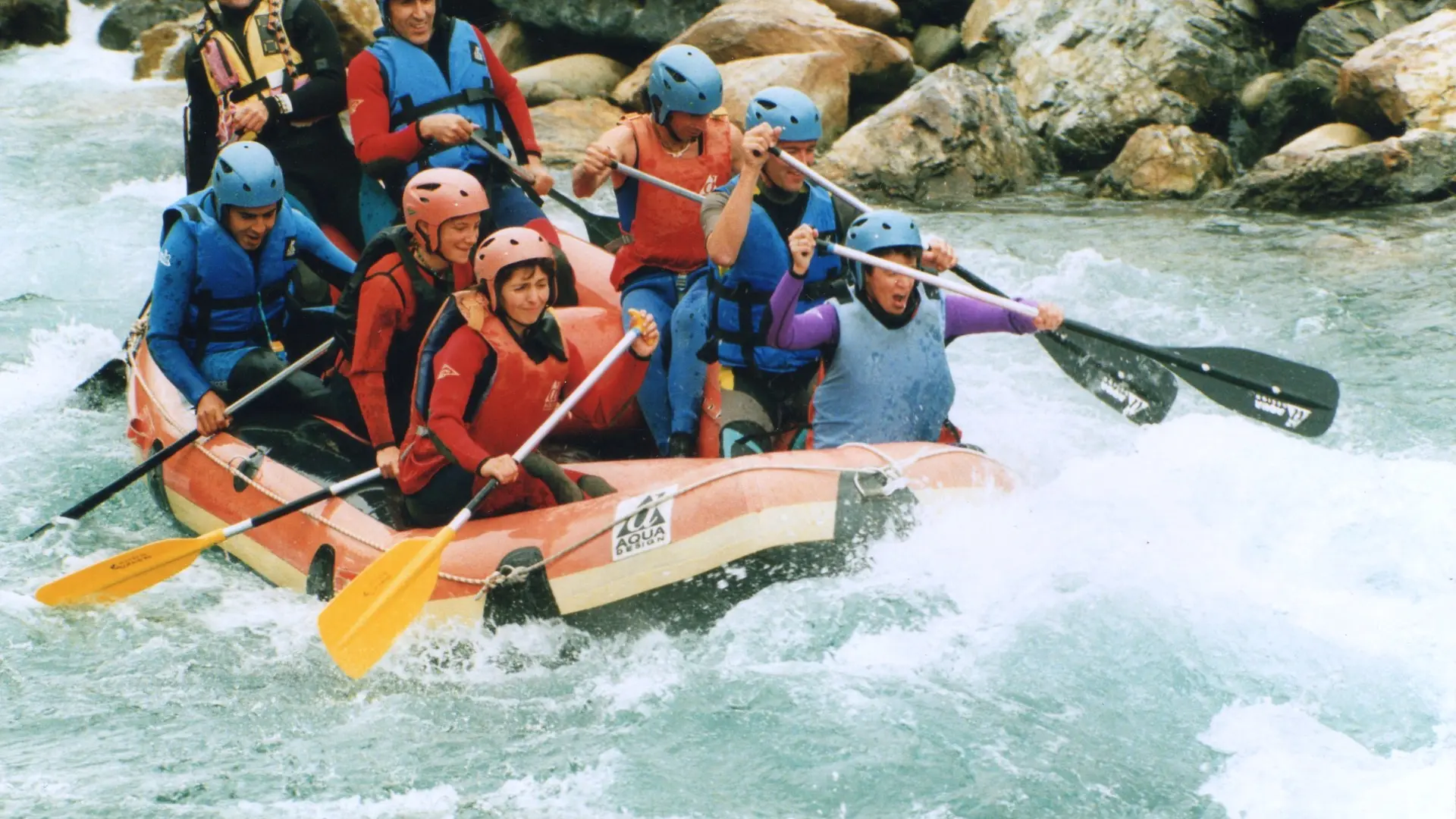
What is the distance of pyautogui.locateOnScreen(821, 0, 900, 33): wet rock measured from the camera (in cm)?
1303

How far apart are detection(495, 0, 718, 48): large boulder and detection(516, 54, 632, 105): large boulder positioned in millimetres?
263

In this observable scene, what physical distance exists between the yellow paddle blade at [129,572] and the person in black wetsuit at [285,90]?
1900mm

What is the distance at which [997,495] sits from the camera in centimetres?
502

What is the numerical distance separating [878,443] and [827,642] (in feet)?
2.21

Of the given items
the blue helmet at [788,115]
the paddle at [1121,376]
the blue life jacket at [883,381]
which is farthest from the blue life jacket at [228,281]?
the blue life jacket at [883,381]

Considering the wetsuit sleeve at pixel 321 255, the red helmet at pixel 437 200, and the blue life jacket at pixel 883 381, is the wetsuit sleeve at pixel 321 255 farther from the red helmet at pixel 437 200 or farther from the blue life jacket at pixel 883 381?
the blue life jacket at pixel 883 381

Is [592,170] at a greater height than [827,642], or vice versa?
[592,170]

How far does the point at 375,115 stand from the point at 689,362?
5.49 ft

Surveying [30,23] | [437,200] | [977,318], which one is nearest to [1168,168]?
[977,318]

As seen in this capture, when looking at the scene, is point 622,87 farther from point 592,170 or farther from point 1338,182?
point 592,170

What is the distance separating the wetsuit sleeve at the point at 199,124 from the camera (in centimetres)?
686

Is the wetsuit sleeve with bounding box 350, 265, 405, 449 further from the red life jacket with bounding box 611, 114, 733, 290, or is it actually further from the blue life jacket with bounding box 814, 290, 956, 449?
the blue life jacket with bounding box 814, 290, 956, 449

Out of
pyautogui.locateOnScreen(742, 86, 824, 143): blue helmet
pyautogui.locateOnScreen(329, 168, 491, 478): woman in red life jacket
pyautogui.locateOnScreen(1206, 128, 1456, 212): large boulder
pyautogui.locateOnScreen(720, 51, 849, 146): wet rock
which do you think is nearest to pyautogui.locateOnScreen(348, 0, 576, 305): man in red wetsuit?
pyautogui.locateOnScreen(329, 168, 491, 478): woman in red life jacket

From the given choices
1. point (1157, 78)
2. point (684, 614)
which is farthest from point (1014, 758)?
point (1157, 78)
